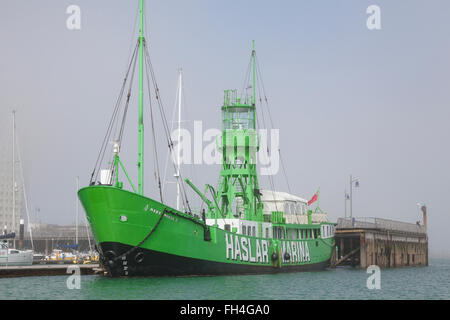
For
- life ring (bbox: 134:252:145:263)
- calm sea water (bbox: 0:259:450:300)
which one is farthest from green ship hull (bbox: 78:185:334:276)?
calm sea water (bbox: 0:259:450:300)

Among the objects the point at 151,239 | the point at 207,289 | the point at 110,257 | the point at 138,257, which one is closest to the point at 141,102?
the point at 151,239

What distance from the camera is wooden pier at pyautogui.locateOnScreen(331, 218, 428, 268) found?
203 ft

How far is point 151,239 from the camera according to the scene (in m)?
33.0

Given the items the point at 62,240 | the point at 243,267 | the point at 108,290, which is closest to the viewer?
the point at 108,290

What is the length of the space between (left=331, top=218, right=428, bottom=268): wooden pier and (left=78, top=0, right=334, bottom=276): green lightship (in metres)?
7.90

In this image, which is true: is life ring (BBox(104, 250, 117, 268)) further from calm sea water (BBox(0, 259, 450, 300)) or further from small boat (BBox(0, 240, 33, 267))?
small boat (BBox(0, 240, 33, 267))

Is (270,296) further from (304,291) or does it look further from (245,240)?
(245,240)

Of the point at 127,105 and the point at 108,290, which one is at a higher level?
the point at 127,105

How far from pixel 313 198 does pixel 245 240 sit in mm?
15722

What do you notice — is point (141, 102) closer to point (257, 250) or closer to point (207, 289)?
point (207, 289)

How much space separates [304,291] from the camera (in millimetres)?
31500

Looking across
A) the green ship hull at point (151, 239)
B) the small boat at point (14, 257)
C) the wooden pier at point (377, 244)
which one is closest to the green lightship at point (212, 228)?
the green ship hull at point (151, 239)

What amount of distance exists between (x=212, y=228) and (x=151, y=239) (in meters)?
4.82
